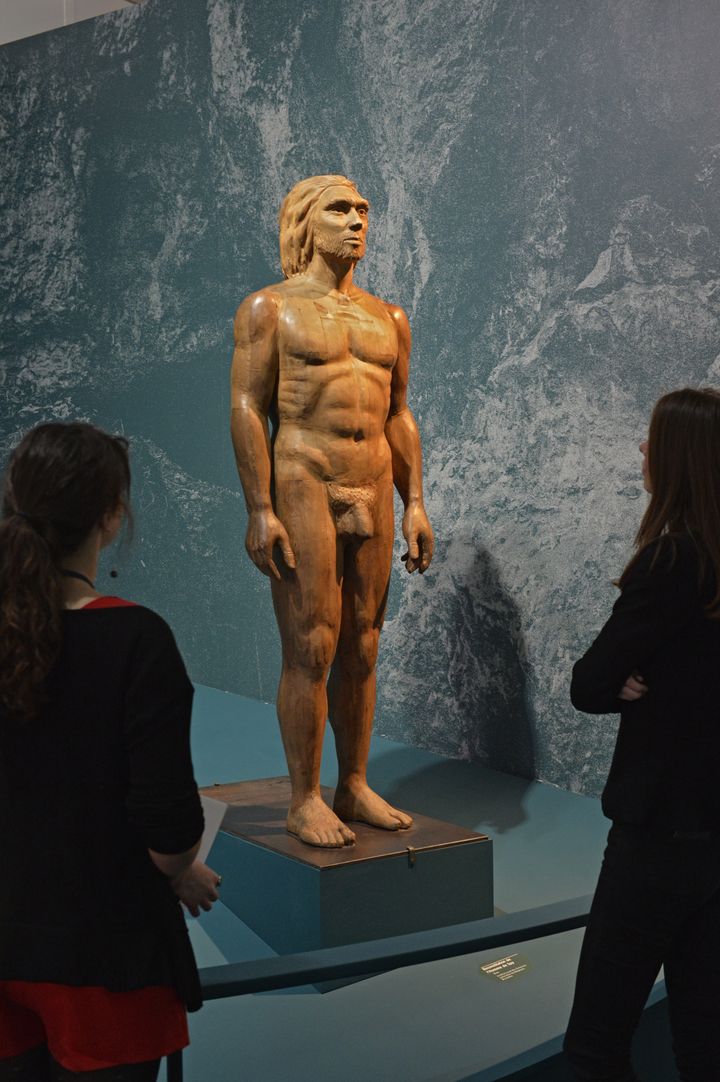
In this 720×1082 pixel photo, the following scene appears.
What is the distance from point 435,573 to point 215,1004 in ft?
9.67

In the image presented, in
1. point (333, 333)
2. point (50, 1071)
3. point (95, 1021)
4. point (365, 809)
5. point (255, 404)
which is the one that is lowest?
point (365, 809)

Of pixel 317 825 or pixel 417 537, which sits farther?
pixel 417 537

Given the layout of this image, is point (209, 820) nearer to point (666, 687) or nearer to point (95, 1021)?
point (95, 1021)

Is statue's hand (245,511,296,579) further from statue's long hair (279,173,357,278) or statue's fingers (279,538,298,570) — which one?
statue's long hair (279,173,357,278)

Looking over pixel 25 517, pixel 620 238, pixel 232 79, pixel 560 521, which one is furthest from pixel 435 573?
pixel 25 517

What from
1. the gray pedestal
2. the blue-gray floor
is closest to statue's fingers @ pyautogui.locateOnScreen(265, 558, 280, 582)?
the gray pedestal

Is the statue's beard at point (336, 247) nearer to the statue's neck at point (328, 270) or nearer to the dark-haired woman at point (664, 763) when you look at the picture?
the statue's neck at point (328, 270)

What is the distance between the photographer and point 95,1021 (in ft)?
5.74

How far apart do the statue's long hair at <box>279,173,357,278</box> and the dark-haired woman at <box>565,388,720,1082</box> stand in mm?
2165

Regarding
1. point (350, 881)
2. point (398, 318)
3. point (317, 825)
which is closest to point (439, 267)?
point (398, 318)

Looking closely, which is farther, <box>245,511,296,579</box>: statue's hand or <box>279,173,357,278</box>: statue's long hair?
<box>279,173,357,278</box>: statue's long hair

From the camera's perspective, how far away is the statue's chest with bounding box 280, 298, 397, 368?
13.0 feet

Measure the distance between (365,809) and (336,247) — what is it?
6.24ft

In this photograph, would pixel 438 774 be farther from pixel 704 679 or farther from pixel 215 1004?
pixel 704 679
